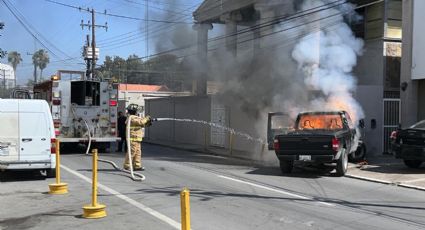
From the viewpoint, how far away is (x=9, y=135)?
1216 cm

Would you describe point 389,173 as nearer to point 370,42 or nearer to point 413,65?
point 413,65

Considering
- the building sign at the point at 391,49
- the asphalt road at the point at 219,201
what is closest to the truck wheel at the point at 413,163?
the asphalt road at the point at 219,201

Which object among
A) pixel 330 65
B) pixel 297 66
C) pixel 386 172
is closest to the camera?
pixel 386 172

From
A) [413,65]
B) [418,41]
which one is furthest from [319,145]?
[418,41]

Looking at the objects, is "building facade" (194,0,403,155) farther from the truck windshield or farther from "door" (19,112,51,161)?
"door" (19,112,51,161)

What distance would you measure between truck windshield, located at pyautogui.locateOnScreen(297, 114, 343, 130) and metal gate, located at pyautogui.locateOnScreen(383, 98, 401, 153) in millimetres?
5462

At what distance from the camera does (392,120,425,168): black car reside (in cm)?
1398

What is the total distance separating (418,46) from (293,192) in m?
9.49

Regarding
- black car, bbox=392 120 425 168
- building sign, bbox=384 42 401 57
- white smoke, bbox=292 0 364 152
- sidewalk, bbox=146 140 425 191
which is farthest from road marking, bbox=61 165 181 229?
building sign, bbox=384 42 401 57

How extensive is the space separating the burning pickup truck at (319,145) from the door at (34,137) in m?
5.74

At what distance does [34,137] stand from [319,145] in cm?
690

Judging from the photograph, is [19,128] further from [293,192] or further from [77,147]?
[77,147]

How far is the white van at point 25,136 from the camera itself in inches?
477

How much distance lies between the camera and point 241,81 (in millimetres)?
20875
